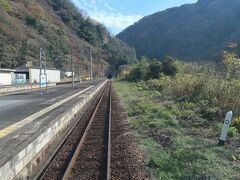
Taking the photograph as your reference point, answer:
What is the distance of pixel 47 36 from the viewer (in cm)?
12700

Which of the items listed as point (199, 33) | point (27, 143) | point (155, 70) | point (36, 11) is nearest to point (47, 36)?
point (36, 11)

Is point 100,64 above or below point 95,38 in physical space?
below

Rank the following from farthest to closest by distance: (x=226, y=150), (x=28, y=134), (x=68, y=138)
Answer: (x=68, y=138), (x=28, y=134), (x=226, y=150)

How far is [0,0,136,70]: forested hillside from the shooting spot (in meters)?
94.2

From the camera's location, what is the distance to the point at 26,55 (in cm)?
9456

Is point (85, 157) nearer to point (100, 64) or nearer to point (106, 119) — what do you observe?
point (106, 119)

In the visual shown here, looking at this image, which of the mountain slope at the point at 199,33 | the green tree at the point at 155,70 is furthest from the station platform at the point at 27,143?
the mountain slope at the point at 199,33

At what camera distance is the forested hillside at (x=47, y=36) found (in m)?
94.2

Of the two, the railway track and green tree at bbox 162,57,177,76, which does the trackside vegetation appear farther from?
green tree at bbox 162,57,177,76

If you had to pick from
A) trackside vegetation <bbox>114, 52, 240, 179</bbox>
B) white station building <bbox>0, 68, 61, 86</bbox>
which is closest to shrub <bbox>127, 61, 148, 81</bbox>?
white station building <bbox>0, 68, 61, 86</bbox>

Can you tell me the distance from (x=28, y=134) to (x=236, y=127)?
7199 mm

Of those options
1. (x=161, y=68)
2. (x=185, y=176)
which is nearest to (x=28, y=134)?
(x=185, y=176)

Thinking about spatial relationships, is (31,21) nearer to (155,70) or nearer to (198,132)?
(155,70)

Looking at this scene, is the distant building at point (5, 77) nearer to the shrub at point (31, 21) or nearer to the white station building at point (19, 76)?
the white station building at point (19, 76)
